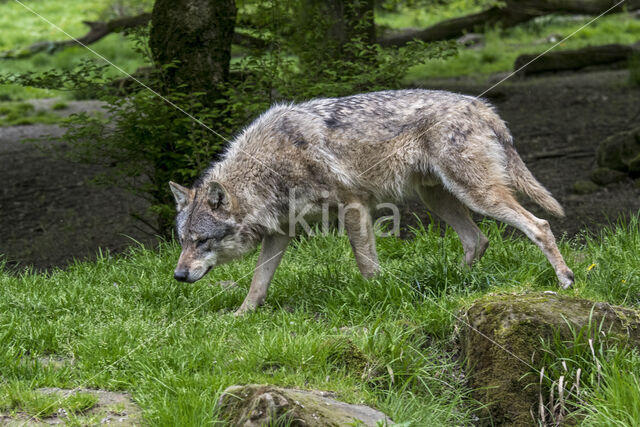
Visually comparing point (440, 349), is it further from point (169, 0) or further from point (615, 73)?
point (615, 73)

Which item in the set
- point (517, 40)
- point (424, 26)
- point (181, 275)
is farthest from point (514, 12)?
point (181, 275)

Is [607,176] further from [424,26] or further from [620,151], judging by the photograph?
[424,26]

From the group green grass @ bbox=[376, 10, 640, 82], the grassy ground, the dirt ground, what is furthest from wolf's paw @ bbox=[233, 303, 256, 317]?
green grass @ bbox=[376, 10, 640, 82]

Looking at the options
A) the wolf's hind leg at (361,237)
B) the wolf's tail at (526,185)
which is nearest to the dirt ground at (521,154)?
the wolf's tail at (526,185)

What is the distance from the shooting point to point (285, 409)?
3.37 metres

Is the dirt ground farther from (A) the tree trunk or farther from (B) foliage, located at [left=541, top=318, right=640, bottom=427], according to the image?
(B) foliage, located at [left=541, top=318, right=640, bottom=427]

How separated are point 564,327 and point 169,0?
5.18m

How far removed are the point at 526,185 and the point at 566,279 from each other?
2.64 feet

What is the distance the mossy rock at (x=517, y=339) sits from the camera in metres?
4.07

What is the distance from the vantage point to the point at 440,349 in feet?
14.8

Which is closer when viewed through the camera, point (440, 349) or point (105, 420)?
point (105, 420)

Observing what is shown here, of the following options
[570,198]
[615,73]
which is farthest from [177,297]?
[615,73]

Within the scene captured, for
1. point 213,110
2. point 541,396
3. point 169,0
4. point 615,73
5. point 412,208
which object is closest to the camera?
point 541,396

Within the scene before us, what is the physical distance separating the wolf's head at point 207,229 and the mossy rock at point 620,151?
5.88 meters
